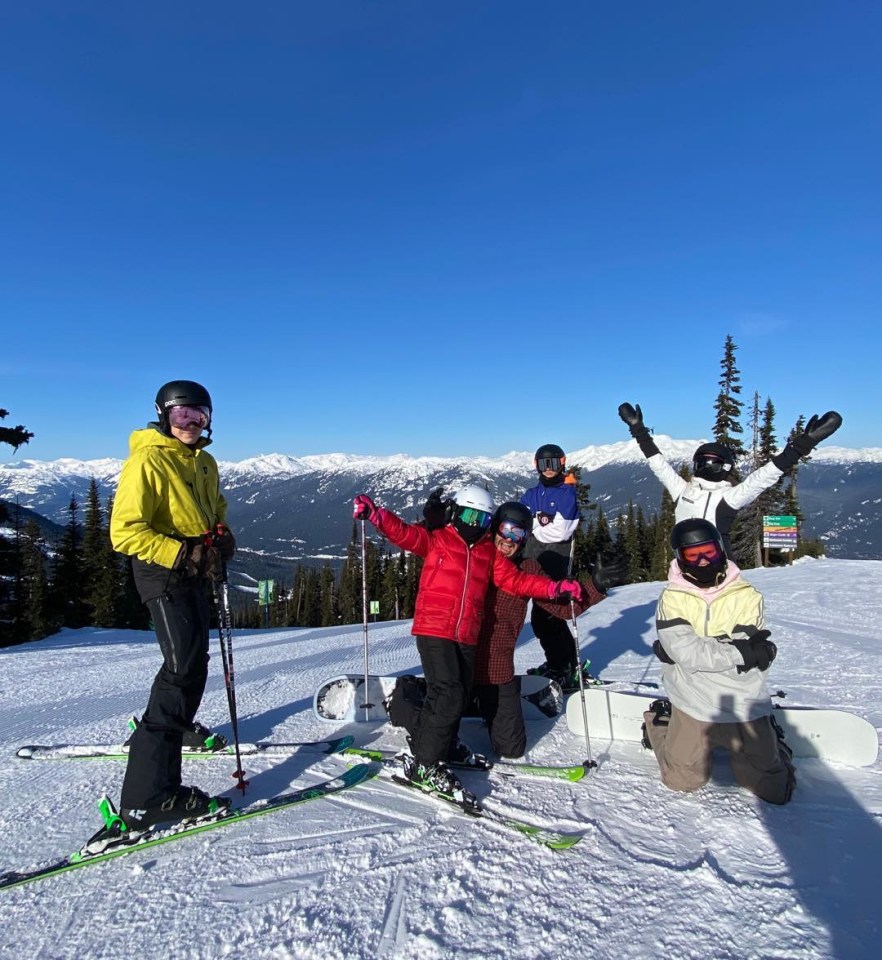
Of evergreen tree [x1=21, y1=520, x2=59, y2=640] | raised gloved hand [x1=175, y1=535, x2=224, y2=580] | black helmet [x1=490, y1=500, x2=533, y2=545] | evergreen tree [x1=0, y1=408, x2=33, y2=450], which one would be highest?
evergreen tree [x1=0, y1=408, x2=33, y2=450]

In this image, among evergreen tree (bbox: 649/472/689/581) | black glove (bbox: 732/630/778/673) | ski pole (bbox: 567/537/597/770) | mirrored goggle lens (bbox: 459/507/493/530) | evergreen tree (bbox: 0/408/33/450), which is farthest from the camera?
evergreen tree (bbox: 649/472/689/581)

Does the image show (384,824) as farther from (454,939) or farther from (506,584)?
(506,584)

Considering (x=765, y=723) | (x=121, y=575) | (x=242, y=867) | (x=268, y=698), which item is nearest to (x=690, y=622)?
(x=765, y=723)

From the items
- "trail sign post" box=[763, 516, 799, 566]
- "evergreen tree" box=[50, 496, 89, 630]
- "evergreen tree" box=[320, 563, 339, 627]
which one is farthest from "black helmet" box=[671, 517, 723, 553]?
"evergreen tree" box=[320, 563, 339, 627]

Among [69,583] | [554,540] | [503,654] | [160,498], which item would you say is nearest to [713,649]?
[503,654]

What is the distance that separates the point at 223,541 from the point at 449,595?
1521 millimetres

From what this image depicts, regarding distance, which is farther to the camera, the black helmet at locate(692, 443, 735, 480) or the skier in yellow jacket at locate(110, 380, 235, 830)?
the black helmet at locate(692, 443, 735, 480)

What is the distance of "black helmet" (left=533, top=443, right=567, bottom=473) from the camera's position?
5.62 meters

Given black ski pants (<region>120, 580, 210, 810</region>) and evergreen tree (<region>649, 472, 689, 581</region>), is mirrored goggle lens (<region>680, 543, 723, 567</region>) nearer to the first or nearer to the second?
black ski pants (<region>120, 580, 210, 810</region>)

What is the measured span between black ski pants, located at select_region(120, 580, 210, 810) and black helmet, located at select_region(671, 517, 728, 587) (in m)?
2.88

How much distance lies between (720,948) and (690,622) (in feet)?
5.65

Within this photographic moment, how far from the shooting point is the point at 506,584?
4.30 m

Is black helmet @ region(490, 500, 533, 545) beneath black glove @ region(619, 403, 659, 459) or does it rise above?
beneath

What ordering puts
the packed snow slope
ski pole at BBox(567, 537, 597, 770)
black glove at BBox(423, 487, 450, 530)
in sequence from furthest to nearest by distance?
black glove at BBox(423, 487, 450, 530), ski pole at BBox(567, 537, 597, 770), the packed snow slope
